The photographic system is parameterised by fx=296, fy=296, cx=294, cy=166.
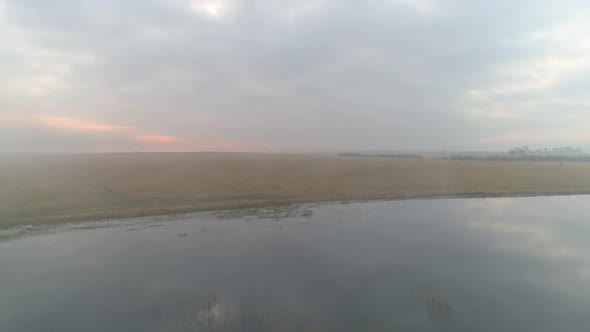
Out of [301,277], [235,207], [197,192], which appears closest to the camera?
[301,277]

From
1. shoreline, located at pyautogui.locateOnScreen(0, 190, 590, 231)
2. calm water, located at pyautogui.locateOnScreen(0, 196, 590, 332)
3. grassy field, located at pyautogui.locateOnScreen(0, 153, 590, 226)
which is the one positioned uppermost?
grassy field, located at pyautogui.locateOnScreen(0, 153, 590, 226)

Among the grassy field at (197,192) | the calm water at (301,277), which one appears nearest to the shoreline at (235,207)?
the grassy field at (197,192)

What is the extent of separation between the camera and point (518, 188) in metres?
38.1

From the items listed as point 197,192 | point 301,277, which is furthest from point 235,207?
point 301,277

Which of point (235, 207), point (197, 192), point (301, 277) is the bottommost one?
point (301, 277)

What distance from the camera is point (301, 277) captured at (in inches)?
486

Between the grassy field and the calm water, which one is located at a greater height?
the grassy field

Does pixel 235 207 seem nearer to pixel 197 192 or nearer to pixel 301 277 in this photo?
pixel 197 192

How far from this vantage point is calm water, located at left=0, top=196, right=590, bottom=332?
30.6 ft

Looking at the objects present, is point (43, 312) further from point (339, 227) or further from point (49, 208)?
point (49, 208)

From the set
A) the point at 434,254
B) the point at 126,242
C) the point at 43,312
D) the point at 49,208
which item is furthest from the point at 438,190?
the point at 49,208

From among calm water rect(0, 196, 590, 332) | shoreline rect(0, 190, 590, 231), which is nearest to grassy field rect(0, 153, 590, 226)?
shoreline rect(0, 190, 590, 231)

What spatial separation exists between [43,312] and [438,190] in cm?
3608

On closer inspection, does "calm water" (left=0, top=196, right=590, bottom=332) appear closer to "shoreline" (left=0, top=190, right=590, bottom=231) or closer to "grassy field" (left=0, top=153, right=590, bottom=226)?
"shoreline" (left=0, top=190, right=590, bottom=231)
